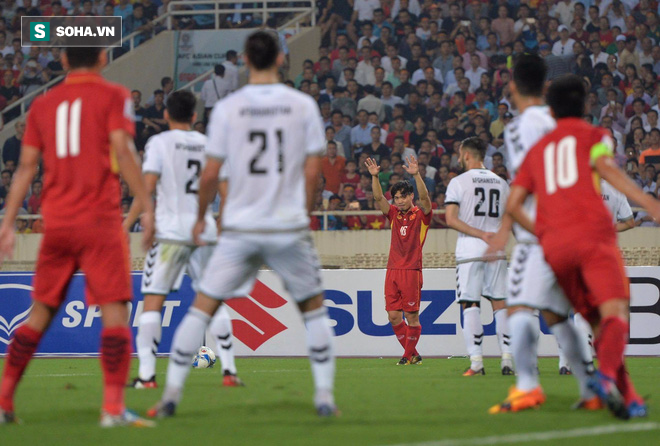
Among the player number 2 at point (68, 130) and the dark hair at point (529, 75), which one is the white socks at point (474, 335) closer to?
the dark hair at point (529, 75)

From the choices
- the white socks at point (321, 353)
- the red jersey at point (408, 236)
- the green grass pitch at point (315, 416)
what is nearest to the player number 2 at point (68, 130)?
the green grass pitch at point (315, 416)

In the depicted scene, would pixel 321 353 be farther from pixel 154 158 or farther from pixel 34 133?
pixel 154 158

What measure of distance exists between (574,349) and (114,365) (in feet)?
10.0

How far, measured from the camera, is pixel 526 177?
6758mm

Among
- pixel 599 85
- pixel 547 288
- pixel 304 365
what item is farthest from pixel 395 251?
pixel 599 85

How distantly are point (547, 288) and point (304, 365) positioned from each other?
292 inches

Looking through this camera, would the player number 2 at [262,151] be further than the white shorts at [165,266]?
No

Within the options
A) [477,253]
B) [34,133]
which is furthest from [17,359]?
[477,253]

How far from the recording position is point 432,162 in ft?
67.0

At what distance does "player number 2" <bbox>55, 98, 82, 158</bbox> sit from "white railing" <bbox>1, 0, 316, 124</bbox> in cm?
1832

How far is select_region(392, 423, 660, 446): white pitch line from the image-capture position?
5.46 meters

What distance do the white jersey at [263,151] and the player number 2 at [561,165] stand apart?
1.44 metres

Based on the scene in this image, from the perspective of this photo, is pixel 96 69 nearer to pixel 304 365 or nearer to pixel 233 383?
pixel 233 383

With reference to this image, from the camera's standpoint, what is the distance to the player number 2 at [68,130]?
6297mm
